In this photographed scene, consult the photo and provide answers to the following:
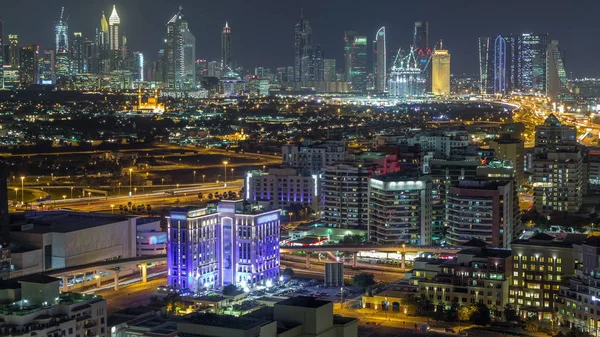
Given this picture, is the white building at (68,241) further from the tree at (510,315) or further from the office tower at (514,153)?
the office tower at (514,153)

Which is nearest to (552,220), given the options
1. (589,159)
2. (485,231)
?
(485,231)

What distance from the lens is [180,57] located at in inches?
2857

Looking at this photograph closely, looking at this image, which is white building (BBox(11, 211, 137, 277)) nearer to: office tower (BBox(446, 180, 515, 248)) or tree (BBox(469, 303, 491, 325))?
office tower (BBox(446, 180, 515, 248))

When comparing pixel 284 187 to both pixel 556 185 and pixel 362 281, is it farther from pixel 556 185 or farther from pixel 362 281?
pixel 362 281

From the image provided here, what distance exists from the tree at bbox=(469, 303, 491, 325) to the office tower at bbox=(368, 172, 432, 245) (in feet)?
15.7

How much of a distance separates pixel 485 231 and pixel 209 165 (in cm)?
1734

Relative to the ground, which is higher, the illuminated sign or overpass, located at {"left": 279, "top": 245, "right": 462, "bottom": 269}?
the illuminated sign

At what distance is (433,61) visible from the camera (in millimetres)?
76312

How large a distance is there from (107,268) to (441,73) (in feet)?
210

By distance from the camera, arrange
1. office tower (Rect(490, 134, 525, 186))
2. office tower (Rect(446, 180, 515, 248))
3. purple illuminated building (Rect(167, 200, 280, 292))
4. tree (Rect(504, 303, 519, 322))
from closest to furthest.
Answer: tree (Rect(504, 303, 519, 322)) → purple illuminated building (Rect(167, 200, 280, 292)) → office tower (Rect(446, 180, 515, 248)) → office tower (Rect(490, 134, 525, 186))

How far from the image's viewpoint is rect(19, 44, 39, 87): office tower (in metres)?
66.4

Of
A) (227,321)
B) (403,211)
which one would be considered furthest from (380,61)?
(227,321)

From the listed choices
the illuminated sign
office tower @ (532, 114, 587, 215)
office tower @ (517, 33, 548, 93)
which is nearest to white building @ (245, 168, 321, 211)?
office tower @ (532, 114, 587, 215)

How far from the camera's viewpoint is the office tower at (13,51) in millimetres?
64000
